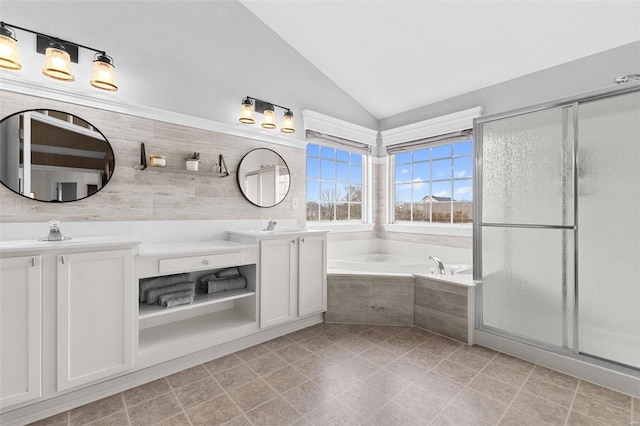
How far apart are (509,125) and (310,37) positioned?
6.95 feet

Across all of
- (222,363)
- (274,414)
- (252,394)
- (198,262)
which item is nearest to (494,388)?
(274,414)

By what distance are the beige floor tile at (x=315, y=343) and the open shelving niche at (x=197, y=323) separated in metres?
0.43

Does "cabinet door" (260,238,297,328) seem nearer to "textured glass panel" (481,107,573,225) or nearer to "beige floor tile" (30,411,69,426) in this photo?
"beige floor tile" (30,411,69,426)

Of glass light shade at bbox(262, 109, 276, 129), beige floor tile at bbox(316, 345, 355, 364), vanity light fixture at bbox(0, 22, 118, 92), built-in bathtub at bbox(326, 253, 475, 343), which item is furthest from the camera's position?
glass light shade at bbox(262, 109, 276, 129)

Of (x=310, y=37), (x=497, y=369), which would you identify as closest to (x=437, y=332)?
(x=497, y=369)

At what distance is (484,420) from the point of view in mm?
1623

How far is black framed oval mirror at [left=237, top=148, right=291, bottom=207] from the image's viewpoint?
9.83 ft

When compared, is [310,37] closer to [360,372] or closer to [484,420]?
[360,372]

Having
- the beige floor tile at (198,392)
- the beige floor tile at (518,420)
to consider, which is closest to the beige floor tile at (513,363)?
the beige floor tile at (518,420)

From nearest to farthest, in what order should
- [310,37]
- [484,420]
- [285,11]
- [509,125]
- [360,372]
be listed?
1. [484,420]
2. [360,372]
3. [509,125]
4. [285,11]
5. [310,37]

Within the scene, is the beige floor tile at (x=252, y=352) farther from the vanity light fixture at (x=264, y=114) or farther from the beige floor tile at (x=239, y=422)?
the vanity light fixture at (x=264, y=114)

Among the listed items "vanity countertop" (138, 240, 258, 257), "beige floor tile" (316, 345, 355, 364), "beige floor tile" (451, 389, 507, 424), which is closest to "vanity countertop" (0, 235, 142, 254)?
"vanity countertop" (138, 240, 258, 257)

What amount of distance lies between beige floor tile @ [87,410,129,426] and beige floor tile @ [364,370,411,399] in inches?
55.2

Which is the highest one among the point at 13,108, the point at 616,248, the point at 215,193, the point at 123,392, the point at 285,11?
the point at 285,11
